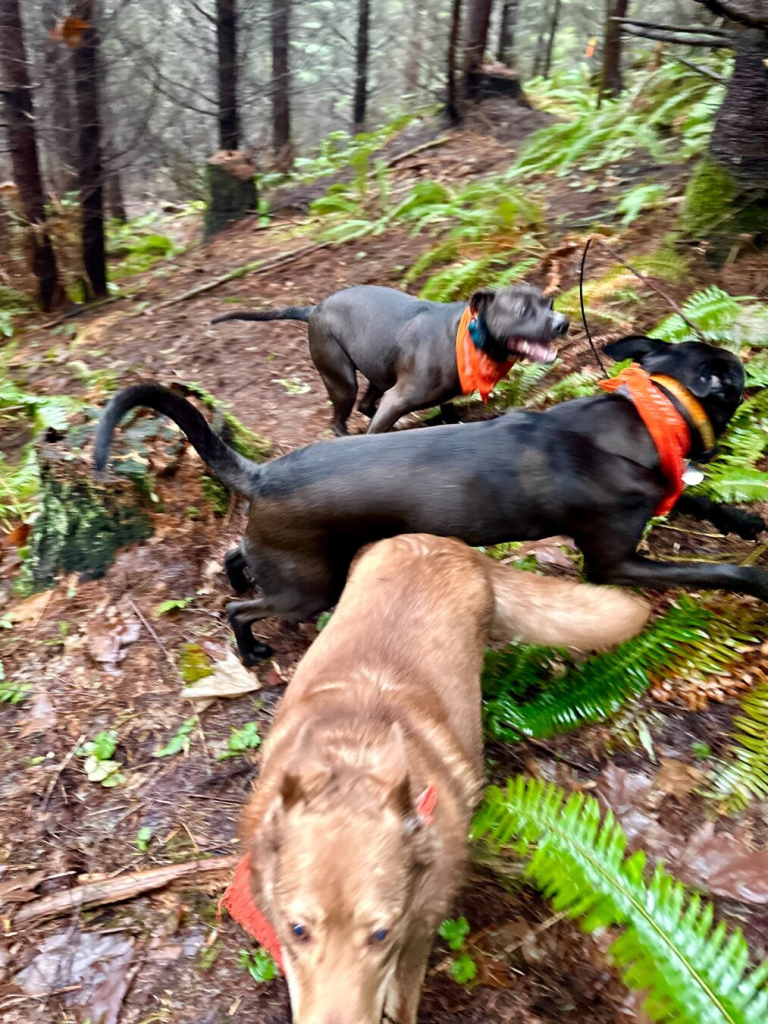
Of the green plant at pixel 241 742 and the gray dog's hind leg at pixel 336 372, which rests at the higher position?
the gray dog's hind leg at pixel 336 372

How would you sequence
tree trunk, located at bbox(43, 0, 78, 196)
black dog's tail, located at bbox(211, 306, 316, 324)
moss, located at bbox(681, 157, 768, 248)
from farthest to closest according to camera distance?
tree trunk, located at bbox(43, 0, 78, 196), black dog's tail, located at bbox(211, 306, 316, 324), moss, located at bbox(681, 157, 768, 248)

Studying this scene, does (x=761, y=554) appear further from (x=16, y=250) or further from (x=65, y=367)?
(x=16, y=250)

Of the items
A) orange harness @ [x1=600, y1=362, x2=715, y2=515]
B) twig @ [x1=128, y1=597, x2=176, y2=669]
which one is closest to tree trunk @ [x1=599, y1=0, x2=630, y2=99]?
orange harness @ [x1=600, y1=362, x2=715, y2=515]

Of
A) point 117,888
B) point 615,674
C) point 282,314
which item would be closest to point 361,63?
point 282,314

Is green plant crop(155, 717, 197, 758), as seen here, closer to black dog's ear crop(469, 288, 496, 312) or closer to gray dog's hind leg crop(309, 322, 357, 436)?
gray dog's hind leg crop(309, 322, 357, 436)

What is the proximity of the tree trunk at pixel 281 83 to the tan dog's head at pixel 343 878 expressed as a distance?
50.9 ft

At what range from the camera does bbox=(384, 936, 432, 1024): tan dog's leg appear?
2.37 m

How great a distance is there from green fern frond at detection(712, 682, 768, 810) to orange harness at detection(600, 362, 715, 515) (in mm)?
1145

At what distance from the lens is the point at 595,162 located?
9398mm

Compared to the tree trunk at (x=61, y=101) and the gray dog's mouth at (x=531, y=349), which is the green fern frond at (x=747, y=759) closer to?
the gray dog's mouth at (x=531, y=349)

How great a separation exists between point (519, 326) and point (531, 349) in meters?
0.20

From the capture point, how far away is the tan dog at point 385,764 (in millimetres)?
1916

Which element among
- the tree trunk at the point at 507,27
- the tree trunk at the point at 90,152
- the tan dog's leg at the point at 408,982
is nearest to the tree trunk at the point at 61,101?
the tree trunk at the point at 90,152

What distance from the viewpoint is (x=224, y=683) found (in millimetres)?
3943
